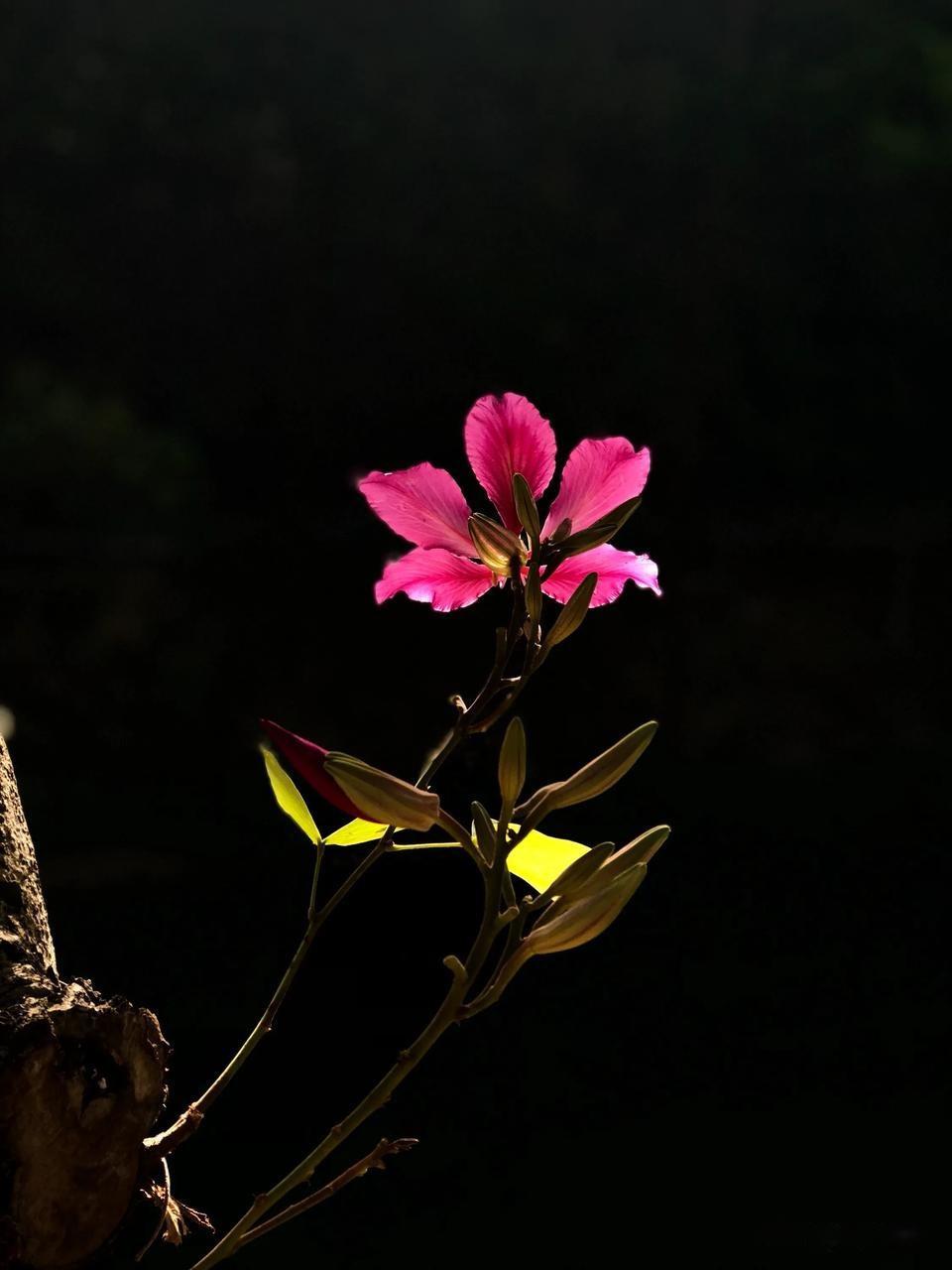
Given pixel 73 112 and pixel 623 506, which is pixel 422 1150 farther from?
pixel 73 112

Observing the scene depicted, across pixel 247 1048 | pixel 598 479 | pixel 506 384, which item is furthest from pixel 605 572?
pixel 506 384

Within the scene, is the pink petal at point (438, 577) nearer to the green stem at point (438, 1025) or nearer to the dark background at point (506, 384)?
the green stem at point (438, 1025)

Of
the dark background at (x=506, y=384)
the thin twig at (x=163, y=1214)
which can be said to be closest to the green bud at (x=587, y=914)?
the thin twig at (x=163, y=1214)

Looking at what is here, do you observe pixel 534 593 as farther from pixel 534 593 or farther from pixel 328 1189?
pixel 328 1189

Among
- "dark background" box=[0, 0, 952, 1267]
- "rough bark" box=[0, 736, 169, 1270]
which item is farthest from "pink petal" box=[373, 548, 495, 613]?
"dark background" box=[0, 0, 952, 1267]

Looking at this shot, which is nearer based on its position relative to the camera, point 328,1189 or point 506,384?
point 328,1189

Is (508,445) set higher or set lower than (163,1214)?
higher

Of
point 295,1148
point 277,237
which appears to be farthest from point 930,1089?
point 277,237
